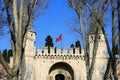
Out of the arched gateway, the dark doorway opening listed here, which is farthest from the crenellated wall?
the dark doorway opening

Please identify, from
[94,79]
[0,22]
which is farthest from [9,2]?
[94,79]

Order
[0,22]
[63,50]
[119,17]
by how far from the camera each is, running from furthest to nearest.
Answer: [63,50]
[0,22]
[119,17]

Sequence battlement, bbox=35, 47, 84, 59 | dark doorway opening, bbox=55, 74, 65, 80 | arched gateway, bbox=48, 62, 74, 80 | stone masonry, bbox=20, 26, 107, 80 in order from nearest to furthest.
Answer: stone masonry, bbox=20, 26, 107, 80
battlement, bbox=35, 47, 84, 59
arched gateway, bbox=48, 62, 74, 80
dark doorway opening, bbox=55, 74, 65, 80

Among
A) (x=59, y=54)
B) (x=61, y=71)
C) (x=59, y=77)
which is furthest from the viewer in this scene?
(x=59, y=77)

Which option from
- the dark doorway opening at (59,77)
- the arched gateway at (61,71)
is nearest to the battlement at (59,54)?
the arched gateway at (61,71)

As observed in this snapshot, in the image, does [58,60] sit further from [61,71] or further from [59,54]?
[61,71]

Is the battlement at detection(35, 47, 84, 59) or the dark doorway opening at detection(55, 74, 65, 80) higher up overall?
the battlement at detection(35, 47, 84, 59)

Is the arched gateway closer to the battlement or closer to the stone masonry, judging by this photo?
the stone masonry

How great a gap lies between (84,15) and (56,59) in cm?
1939

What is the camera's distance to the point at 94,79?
3869cm

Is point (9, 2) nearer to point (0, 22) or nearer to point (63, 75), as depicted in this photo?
point (0, 22)

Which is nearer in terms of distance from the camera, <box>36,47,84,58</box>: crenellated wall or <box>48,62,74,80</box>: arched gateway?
<box>36,47,84,58</box>: crenellated wall

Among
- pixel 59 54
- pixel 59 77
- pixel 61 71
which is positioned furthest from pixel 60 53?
pixel 59 77

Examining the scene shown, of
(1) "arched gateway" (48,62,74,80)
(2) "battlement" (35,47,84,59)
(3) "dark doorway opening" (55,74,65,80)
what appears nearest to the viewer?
(2) "battlement" (35,47,84,59)
